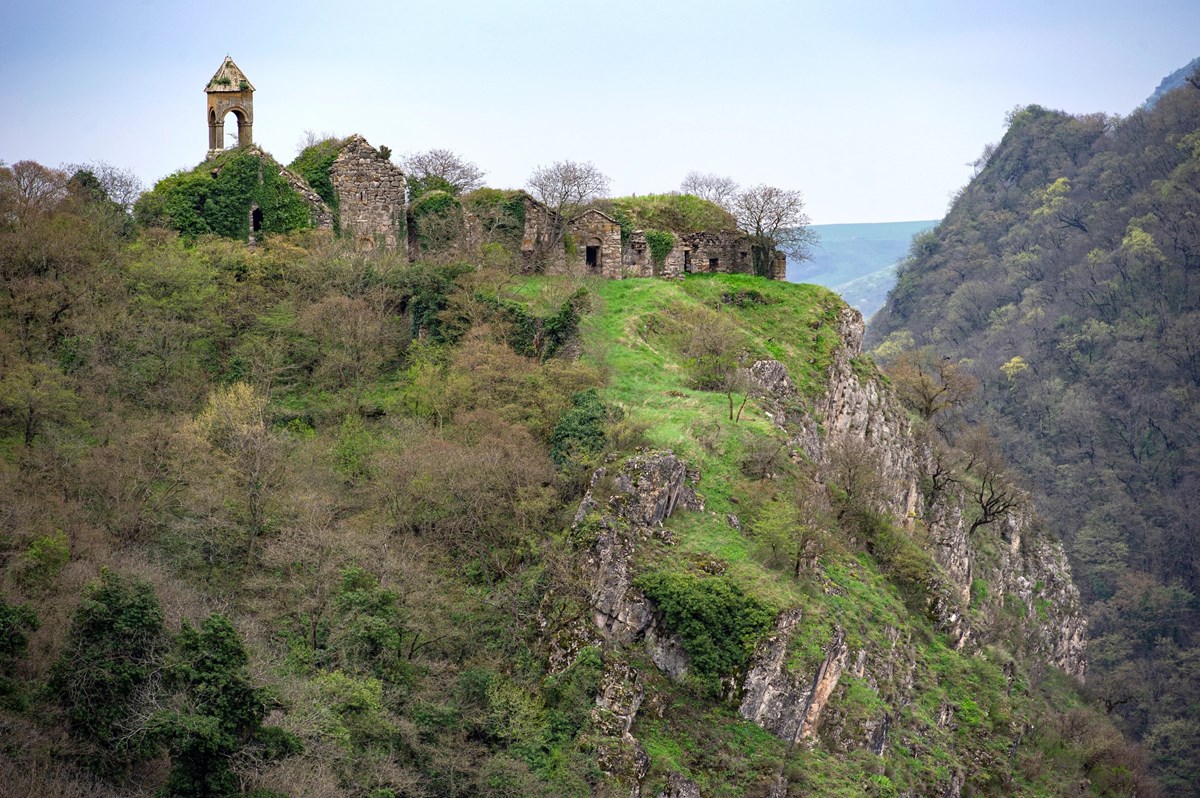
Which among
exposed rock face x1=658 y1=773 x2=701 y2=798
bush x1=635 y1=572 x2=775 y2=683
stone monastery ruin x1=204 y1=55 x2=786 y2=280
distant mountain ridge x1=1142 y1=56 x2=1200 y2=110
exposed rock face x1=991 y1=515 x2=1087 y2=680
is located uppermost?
distant mountain ridge x1=1142 y1=56 x2=1200 y2=110

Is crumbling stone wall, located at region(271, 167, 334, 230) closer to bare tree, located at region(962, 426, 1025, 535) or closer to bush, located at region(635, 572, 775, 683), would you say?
bush, located at region(635, 572, 775, 683)

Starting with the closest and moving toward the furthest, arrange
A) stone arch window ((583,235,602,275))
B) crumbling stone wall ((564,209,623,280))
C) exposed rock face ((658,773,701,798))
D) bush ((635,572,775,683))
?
exposed rock face ((658,773,701,798)), bush ((635,572,775,683)), crumbling stone wall ((564,209,623,280)), stone arch window ((583,235,602,275))

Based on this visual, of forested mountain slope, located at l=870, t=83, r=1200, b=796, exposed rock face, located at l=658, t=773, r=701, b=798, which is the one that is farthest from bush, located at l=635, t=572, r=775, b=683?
forested mountain slope, located at l=870, t=83, r=1200, b=796

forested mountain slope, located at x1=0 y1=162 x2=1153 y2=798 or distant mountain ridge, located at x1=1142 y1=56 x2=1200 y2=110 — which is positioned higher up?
distant mountain ridge, located at x1=1142 y1=56 x2=1200 y2=110

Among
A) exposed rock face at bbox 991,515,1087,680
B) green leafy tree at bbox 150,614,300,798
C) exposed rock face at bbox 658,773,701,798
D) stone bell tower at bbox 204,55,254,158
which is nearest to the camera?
green leafy tree at bbox 150,614,300,798

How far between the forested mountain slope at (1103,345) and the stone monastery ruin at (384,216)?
30.5 meters

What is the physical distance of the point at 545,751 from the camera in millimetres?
29578

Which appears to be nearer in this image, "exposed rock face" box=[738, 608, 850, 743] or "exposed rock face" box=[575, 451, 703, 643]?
"exposed rock face" box=[738, 608, 850, 743]

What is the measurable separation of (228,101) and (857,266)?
5846 inches

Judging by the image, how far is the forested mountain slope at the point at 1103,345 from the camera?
3100 inches

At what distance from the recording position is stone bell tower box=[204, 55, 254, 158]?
4853 centimetres

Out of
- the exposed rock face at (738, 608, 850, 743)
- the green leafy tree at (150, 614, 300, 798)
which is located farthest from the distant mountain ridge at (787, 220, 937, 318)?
the green leafy tree at (150, 614, 300, 798)

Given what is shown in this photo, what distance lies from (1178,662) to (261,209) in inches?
2239

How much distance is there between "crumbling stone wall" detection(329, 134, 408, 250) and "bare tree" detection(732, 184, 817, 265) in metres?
13.6
